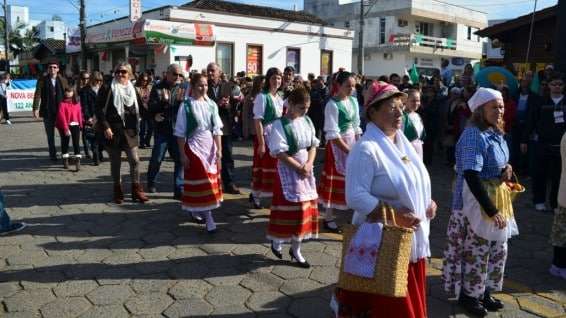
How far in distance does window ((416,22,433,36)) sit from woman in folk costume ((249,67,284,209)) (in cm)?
4202

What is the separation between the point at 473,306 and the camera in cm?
393

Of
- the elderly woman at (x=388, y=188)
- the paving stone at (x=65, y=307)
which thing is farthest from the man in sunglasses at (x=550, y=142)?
the paving stone at (x=65, y=307)

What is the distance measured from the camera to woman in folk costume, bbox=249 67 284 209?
258 inches

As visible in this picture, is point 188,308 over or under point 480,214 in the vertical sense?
under

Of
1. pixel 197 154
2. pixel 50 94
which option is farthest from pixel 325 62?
Result: pixel 197 154

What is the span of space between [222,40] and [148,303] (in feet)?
79.9

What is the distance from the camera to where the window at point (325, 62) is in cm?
3234

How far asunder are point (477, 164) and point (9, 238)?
497cm

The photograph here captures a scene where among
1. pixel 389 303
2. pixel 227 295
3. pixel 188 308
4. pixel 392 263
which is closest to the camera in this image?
pixel 392 263

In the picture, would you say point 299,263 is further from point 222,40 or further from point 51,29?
point 51,29

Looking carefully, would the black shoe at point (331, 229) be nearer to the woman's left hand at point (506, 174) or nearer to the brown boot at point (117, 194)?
the woman's left hand at point (506, 174)

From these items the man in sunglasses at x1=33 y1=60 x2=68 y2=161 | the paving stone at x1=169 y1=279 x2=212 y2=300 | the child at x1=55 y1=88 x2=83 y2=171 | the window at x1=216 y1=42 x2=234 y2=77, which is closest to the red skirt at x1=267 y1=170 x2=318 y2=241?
the paving stone at x1=169 y1=279 x2=212 y2=300

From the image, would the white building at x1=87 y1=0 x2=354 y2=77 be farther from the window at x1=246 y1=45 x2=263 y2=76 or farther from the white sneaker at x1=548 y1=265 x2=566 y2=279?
the white sneaker at x1=548 y1=265 x2=566 y2=279

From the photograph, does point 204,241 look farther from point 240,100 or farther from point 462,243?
point 240,100
